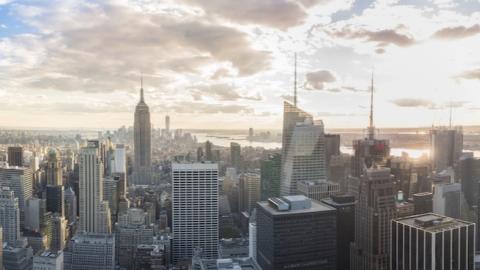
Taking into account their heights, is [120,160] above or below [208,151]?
below

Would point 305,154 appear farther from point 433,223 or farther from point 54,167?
point 54,167

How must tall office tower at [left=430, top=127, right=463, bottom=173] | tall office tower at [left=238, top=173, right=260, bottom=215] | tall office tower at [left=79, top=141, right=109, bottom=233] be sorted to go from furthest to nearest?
tall office tower at [left=238, top=173, right=260, bottom=215]
tall office tower at [left=79, top=141, right=109, bottom=233]
tall office tower at [left=430, top=127, right=463, bottom=173]

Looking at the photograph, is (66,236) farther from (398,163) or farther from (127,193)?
(398,163)

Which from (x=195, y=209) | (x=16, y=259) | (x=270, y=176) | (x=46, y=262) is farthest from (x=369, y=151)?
(x=16, y=259)

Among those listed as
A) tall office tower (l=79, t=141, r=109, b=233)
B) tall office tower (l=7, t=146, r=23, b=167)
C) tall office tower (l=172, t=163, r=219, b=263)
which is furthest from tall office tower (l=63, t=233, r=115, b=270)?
tall office tower (l=7, t=146, r=23, b=167)

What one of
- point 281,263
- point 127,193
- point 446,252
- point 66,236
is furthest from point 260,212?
point 127,193

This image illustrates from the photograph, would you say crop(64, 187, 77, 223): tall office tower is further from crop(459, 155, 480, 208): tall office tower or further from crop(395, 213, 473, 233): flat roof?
crop(459, 155, 480, 208): tall office tower
